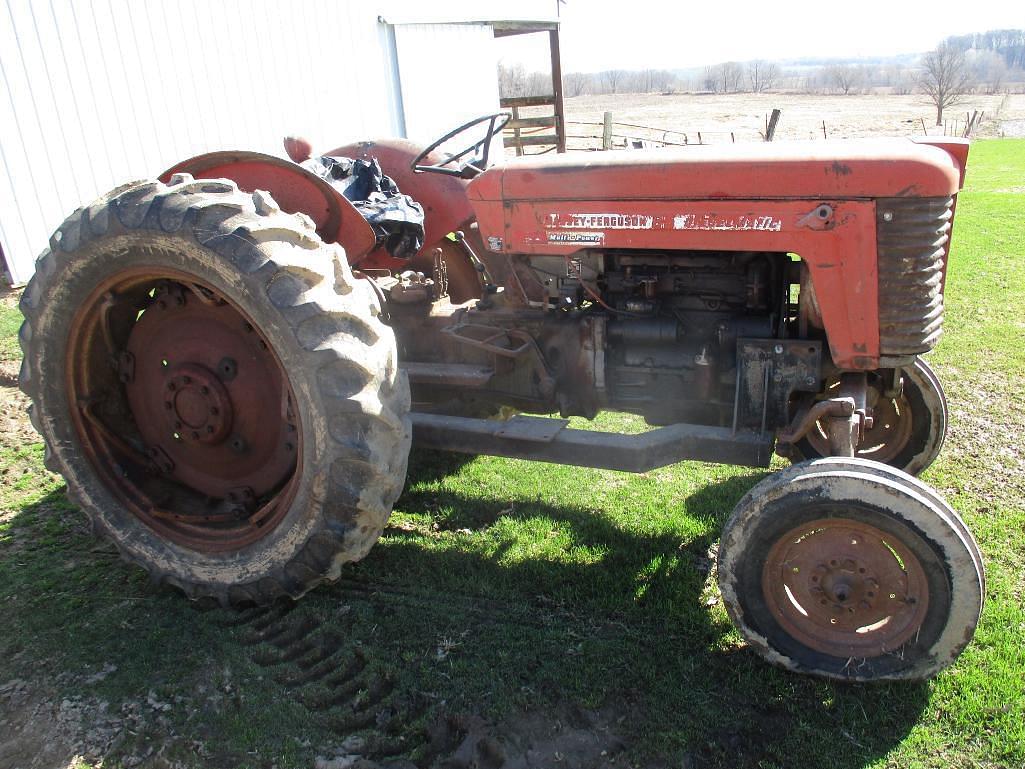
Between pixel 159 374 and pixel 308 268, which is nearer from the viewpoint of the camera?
pixel 308 268

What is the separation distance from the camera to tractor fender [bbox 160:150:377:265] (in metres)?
3.41

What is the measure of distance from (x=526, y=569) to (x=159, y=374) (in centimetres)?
172

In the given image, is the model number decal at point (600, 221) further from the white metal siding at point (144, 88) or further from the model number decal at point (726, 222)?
the white metal siding at point (144, 88)

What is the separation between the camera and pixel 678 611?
118 inches

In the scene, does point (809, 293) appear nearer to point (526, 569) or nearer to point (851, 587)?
point (851, 587)

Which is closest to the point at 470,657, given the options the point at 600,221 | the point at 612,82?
the point at 600,221

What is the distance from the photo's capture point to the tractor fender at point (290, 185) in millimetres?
3406

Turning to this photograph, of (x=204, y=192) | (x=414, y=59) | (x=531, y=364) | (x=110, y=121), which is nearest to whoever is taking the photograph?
(x=204, y=192)

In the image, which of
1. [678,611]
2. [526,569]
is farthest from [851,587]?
[526,569]

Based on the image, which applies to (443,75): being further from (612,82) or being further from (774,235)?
(612,82)

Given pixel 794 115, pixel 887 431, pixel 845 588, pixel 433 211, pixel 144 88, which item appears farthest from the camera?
pixel 794 115

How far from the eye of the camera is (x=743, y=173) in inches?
108

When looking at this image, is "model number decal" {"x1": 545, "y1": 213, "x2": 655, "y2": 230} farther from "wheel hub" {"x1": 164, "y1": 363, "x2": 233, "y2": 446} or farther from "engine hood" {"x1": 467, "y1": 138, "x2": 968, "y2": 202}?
"wheel hub" {"x1": 164, "y1": 363, "x2": 233, "y2": 446}

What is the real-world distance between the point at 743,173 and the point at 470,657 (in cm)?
193
